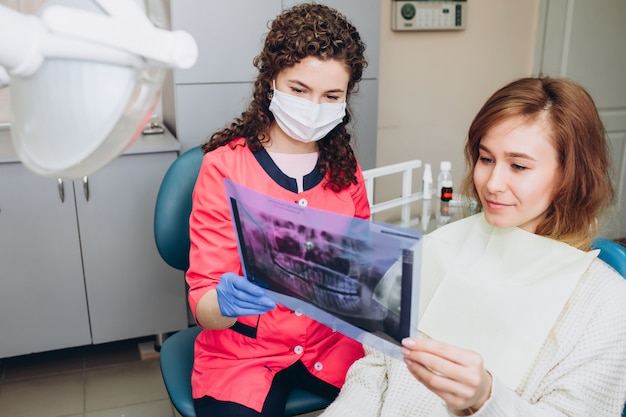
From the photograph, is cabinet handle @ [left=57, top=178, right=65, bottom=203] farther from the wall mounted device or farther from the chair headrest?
the wall mounted device

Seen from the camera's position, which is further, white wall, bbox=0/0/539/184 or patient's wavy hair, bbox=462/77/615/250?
white wall, bbox=0/0/539/184

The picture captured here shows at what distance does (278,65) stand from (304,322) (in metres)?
0.58

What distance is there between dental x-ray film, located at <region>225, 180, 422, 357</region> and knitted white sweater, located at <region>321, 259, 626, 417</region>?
0.61ft

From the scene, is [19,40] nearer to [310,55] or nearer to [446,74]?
[310,55]

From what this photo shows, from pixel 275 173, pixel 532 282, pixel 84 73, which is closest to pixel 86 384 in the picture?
pixel 275 173

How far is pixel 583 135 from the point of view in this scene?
1075mm

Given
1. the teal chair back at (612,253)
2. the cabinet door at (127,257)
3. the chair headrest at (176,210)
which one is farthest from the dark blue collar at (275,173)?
the cabinet door at (127,257)

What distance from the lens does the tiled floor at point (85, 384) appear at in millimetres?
2125

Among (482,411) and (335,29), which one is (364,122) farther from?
(482,411)

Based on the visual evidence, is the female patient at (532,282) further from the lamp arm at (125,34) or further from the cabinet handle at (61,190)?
the cabinet handle at (61,190)

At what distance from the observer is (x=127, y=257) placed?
7.29 feet

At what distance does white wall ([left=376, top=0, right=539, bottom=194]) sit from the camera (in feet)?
9.80

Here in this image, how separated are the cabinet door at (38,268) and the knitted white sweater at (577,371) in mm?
1426

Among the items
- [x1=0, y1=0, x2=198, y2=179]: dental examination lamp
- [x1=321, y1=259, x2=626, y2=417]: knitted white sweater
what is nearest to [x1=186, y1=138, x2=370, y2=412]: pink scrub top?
[x1=321, y1=259, x2=626, y2=417]: knitted white sweater
